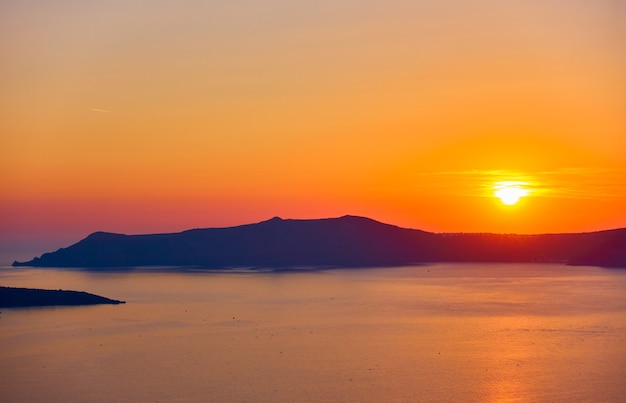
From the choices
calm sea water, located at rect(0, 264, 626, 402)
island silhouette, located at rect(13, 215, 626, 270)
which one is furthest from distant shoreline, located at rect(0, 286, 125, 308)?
island silhouette, located at rect(13, 215, 626, 270)

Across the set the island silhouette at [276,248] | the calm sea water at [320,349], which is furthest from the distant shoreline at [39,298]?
the island silhouette at [276,248]

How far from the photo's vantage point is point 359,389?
966 inches

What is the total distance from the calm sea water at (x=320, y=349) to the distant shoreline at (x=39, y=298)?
1.67 m

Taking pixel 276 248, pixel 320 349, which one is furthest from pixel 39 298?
pixel 276 248

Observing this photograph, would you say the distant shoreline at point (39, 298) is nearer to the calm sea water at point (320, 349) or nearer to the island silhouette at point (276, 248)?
the calm sea water at point (320, 349)

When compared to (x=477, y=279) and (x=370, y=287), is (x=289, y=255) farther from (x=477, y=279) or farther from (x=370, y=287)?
(x=370, y=287)

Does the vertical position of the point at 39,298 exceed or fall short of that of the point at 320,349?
it exceeds it

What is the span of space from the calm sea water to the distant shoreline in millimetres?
1672

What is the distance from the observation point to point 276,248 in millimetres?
119750

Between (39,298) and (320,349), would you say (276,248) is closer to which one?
(39,298)

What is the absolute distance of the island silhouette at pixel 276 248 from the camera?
386 ft

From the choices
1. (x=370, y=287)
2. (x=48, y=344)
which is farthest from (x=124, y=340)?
(x=370, y=287)

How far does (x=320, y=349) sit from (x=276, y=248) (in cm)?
8782

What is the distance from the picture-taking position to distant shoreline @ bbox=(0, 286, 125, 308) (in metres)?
47.9
